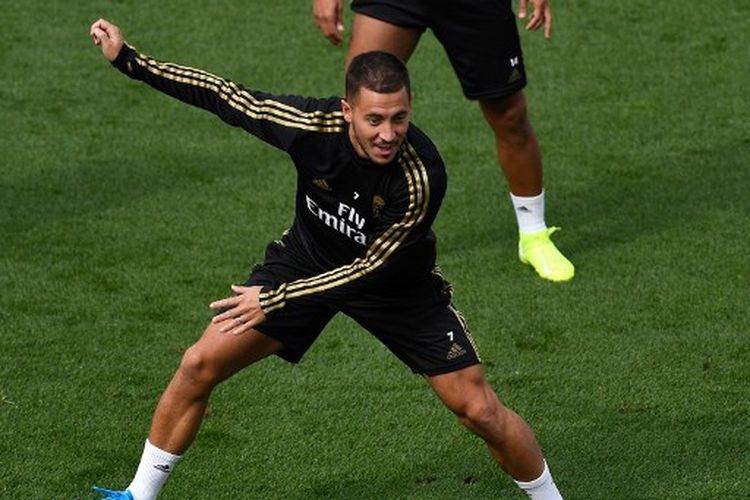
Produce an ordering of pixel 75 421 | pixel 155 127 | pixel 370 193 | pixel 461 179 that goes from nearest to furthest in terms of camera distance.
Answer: pixel 370 193, pixel 75 421, pixel 461 179, pixel 155 127

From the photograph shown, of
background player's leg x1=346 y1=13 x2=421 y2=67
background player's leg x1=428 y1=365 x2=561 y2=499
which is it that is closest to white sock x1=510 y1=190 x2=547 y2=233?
background player's leg x1=346 y1=13 x2=421 y2=67

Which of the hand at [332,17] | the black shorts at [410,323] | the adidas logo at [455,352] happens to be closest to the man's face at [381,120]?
the black shorts at [410,323]

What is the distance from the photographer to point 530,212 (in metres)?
8.07

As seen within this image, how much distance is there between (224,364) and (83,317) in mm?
2013

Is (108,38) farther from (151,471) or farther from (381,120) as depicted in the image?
(151,471)

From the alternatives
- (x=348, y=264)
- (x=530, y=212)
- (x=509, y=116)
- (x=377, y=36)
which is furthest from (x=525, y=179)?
(x=348, y=264)

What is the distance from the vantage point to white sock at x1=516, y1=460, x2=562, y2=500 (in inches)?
222

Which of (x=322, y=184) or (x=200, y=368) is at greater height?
(x=322, y=184)

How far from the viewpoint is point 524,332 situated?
7.35 metres

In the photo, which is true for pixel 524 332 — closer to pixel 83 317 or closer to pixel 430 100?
pixel 83 317

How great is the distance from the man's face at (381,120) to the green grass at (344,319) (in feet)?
4.40

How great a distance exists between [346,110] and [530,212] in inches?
110

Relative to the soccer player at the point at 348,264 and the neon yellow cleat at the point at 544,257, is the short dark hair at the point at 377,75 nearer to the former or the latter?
the soccer player at the point at 348,264

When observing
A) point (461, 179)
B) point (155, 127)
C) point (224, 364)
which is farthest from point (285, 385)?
point (155, 127)
